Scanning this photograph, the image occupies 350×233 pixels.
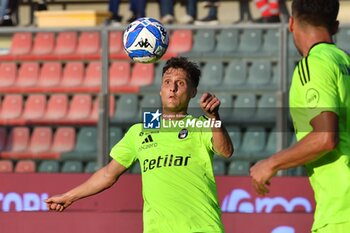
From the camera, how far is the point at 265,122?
1054cm

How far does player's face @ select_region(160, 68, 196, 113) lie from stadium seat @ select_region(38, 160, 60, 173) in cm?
535

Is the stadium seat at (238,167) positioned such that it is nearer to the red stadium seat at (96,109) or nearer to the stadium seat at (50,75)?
the red stadium seat at (96,109)

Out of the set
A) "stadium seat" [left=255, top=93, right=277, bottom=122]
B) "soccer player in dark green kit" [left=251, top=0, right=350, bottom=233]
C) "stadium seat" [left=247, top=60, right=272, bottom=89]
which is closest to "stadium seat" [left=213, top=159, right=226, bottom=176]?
"stadium seat" [left=255, top=93, right=277, bottom=122]

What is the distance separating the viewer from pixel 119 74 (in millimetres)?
11578

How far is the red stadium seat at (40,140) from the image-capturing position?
36.6 feet

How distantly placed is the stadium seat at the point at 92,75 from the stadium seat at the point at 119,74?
6.7 inches

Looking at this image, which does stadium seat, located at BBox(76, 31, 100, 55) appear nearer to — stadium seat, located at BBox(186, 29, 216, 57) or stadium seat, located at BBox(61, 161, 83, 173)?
stadium seat, located at BBox(186, 29, 216, 57)

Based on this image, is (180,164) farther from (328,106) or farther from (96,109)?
(96,109)

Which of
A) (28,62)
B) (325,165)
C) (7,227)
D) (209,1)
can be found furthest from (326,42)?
(209,1)

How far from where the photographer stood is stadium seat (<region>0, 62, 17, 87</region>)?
1169 cm

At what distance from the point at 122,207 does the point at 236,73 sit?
8.61 feet

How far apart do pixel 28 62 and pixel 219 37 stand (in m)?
2.51

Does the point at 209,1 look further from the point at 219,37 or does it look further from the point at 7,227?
the point at 7,227

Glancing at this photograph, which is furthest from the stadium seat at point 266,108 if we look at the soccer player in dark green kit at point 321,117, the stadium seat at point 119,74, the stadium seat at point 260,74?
the soccer player in dark green kit at point 321,117
